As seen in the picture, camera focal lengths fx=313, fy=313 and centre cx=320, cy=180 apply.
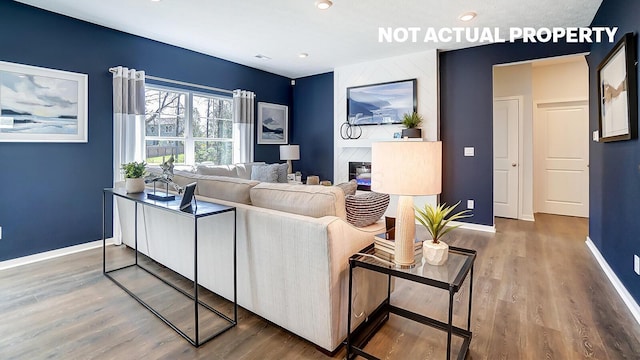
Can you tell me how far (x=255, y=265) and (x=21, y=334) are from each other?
4.85 ft

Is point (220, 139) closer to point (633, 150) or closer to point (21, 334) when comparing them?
point (21, 334)

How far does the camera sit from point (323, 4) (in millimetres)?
3094

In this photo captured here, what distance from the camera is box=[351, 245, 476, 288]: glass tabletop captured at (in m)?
1.42

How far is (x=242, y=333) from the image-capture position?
192 cm

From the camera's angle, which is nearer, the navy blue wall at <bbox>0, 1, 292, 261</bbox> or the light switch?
the navy blue wall at <bbox>0, 1, 292, 261</bbox>

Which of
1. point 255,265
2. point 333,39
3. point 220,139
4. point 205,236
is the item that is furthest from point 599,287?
point 220,139

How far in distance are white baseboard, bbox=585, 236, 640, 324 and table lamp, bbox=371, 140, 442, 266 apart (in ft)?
5.97

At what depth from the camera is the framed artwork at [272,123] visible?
577cm

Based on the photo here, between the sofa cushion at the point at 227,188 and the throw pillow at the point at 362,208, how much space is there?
2.39ft

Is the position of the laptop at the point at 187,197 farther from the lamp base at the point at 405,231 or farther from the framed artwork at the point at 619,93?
the framed artwork at the point at 619,93

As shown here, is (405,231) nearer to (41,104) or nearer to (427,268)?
(427,268)

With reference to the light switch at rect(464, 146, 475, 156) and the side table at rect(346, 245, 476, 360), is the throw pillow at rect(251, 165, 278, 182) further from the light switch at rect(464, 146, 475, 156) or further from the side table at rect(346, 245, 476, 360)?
the side table at rect(346, 245, 476, 360)

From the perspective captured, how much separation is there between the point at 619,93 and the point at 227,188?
122 inches

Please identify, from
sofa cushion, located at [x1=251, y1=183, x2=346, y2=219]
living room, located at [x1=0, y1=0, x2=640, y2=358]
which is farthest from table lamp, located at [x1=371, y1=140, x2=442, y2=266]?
living room, located at [x1=0, y1=0, x2=640, y2=358]
